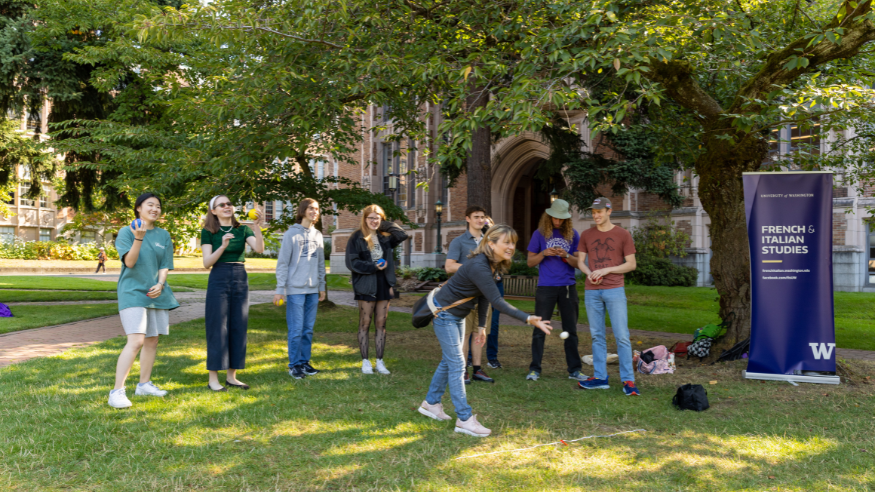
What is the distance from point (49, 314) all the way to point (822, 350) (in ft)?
45.2

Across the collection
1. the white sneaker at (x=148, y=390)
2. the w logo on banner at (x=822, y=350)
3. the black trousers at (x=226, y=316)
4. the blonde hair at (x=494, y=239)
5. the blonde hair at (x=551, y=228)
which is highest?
the blonde hair at (x=551, y=228)

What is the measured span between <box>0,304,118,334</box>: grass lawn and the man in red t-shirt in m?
9.71

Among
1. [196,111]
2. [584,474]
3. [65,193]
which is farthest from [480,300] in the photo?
[65,193]

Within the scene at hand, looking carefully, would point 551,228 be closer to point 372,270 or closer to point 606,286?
point 606,286

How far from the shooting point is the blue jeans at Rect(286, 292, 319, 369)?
641 centimetres

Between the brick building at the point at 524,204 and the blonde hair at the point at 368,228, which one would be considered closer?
the blonde hair at the point at 368,228

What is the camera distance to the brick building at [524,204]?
18812mm

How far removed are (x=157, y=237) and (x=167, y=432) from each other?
1.86 m

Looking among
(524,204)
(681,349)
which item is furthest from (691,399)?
(524,204)

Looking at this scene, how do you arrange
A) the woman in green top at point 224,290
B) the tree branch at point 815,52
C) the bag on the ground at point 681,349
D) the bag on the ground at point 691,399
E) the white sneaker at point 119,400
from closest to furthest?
the white sneaker at point 119,400 < the bag on the ground at point 691,399 < the woman in green top at point 224,290 < the tree branch at point 815,52 < the bag on the ground at point 681,349

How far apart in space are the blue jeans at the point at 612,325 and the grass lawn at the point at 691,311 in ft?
14.5

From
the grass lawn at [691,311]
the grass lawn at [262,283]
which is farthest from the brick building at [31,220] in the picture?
the grass lawn at [691,311]

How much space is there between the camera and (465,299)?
453 cm

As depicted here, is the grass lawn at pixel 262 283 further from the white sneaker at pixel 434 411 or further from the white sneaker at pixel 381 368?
the white sneaker at pixel 434 411
